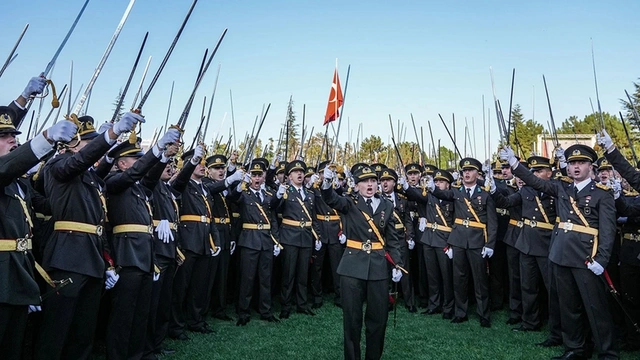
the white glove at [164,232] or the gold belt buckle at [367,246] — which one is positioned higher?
the white glove at [164,232]

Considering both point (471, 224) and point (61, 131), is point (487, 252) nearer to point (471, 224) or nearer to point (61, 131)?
point (471, 224)

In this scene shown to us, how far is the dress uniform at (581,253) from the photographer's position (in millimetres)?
5770

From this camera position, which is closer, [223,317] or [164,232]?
[164,232]

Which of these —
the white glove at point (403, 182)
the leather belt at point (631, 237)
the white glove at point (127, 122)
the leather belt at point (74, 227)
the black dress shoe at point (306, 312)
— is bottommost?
the black dress shoe at point (306, 312)

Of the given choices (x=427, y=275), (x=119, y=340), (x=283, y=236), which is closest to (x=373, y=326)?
(x=119, y=340)

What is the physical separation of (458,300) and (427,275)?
104 centimetres

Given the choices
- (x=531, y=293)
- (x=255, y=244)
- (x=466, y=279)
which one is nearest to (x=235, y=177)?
(x=255, y=244)

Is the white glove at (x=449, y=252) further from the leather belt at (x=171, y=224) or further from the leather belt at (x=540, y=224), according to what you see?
the leather belt at (x=171, y=224)

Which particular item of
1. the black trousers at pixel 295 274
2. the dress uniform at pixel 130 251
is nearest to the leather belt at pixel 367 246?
the dress uniform at pixel 130 251

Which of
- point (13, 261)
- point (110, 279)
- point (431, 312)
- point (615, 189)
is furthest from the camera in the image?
point (431, 312)

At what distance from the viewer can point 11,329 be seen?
11.2ft

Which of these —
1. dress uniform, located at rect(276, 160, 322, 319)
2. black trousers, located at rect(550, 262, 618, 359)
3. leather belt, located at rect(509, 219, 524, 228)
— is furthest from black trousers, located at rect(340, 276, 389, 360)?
leather belt, located at rect(509, 219, 524, 228)

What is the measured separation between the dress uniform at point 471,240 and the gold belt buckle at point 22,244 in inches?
258

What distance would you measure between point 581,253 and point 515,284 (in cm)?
242
